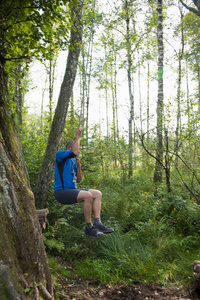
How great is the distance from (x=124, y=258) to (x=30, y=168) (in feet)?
11.8

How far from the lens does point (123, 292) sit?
138 inches

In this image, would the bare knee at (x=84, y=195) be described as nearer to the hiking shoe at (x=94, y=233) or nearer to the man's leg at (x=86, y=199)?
the man's leg at (x=86, y=199)

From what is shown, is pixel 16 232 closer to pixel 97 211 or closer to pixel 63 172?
pixel 63 172

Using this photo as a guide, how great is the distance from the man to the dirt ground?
2.73 feet

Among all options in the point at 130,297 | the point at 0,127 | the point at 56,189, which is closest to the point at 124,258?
the point at 130,297

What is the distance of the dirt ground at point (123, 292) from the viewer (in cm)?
338

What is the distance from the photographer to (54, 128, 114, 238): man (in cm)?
398

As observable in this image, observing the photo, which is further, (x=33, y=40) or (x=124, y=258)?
(x=124, y=258)

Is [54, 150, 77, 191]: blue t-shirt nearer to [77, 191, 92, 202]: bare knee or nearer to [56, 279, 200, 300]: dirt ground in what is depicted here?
[77, 191, 92, 202]: bare knee

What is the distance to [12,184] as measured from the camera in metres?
2.70

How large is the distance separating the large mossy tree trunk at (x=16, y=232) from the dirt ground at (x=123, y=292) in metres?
0.80

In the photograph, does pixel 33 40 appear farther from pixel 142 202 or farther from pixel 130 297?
Result: pixel 142 202

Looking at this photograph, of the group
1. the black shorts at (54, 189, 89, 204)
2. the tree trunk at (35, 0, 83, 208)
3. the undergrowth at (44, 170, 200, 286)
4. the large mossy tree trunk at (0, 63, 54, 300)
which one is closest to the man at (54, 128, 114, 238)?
the black shorts at (54, 189, 89, 204)

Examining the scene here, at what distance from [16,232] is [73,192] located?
149 centimetres
